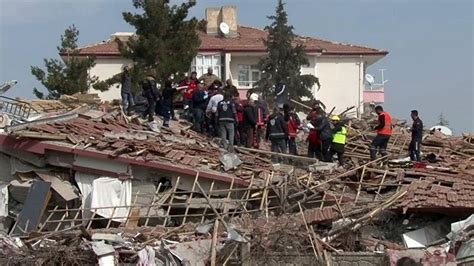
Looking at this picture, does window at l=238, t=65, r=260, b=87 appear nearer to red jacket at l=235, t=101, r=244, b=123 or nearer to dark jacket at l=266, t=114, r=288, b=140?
red jacket at l=235, t=101, r=244, b=123

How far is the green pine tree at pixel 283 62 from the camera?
4391 cm

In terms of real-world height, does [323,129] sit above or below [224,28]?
below

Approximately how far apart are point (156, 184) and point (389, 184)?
5444mm

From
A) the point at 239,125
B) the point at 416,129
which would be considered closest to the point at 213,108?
the point at 239,125

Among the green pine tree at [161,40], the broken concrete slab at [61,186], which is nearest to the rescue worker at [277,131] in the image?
the broken concrete slab at [61,186]

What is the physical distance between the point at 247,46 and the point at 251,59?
104 centimetres

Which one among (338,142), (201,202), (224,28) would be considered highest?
(224,28)

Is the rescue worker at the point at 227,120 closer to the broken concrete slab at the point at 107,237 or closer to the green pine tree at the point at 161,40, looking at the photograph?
the broken concrete slab at the point at 107,237

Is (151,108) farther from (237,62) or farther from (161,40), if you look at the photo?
(237,62)

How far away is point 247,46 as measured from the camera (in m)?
49.6

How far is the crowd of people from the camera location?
20.9 meters

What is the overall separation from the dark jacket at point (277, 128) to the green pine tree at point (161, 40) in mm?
15853

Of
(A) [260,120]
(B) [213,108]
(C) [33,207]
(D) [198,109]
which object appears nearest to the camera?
(C) [33,207]

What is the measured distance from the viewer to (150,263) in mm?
14523
